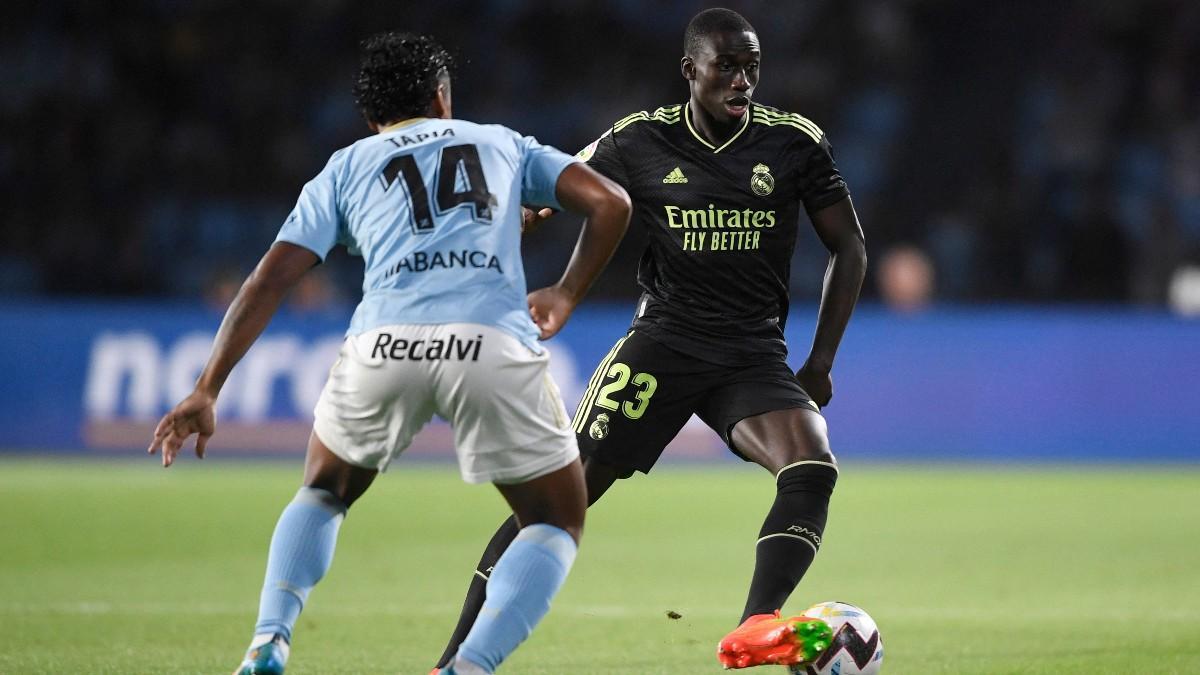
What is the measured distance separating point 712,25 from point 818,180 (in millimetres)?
667

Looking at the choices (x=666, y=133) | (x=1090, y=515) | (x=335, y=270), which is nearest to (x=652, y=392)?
(x=666, y=133)

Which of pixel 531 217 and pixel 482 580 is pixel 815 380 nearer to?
pixel 531 217

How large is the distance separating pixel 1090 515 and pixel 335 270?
9.15m

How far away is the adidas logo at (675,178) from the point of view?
240 inches

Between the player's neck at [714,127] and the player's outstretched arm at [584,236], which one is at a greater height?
the player's neck at [714,127]

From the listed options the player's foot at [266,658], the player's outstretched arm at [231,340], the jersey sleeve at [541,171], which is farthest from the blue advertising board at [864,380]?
the player's foot at [266,658]

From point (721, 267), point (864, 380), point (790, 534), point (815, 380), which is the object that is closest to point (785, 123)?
point (721, 267)

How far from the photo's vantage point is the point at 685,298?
6.10 meters

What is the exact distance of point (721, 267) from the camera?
603 centimetres

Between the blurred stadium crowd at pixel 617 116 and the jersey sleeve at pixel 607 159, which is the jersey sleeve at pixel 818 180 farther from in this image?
the blurred stadium crowd at pixel 617 116

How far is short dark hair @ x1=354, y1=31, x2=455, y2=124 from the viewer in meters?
4.72

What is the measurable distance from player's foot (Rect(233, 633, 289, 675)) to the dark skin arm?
2321 mm

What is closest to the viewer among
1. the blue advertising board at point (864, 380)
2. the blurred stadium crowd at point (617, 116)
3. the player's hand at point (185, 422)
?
the player's hand at point (185, 422)

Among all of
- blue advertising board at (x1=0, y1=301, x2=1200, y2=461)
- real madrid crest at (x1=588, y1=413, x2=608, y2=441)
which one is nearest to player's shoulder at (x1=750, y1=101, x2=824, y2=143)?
real madrid crest at (x1=588, y1=413, x2=608, y2=441)
